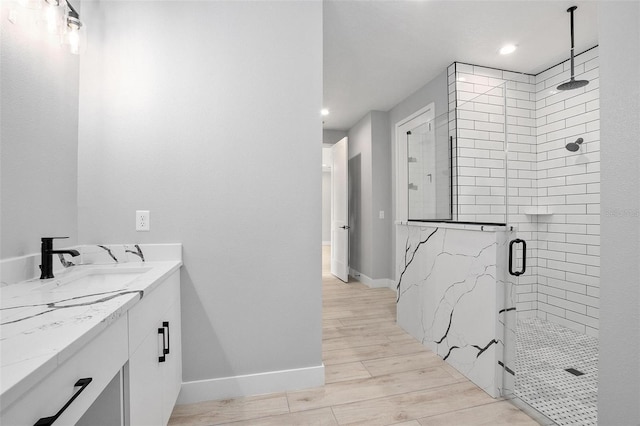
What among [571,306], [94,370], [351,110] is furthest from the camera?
[351,110]

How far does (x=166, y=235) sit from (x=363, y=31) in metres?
2.29

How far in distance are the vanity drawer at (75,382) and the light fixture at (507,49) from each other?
3536 mm

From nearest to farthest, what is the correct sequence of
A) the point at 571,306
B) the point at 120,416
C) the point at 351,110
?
the point at 120,416 → the point at 571,306 → the point at 351,110

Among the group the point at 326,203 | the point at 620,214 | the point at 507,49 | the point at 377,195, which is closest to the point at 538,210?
the point at 620,214

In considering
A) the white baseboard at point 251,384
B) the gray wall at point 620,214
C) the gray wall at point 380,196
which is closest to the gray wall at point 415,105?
the gray wall at point 380,196

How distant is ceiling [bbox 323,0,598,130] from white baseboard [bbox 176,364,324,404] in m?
2.60

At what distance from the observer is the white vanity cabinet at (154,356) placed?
106 centimetres

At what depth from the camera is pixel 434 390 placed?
1919 millimetres

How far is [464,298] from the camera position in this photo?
6.98 ft

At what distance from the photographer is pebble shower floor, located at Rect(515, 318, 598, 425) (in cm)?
168

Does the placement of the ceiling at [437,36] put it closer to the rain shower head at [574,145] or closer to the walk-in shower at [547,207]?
the walk-in shower at [547,207]

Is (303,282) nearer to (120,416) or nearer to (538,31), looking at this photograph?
(120,416)

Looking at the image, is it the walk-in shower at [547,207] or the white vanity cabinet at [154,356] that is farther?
the walk-in shower at [547,207]

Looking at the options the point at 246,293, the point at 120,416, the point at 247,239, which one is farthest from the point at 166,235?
the point at 120,416
